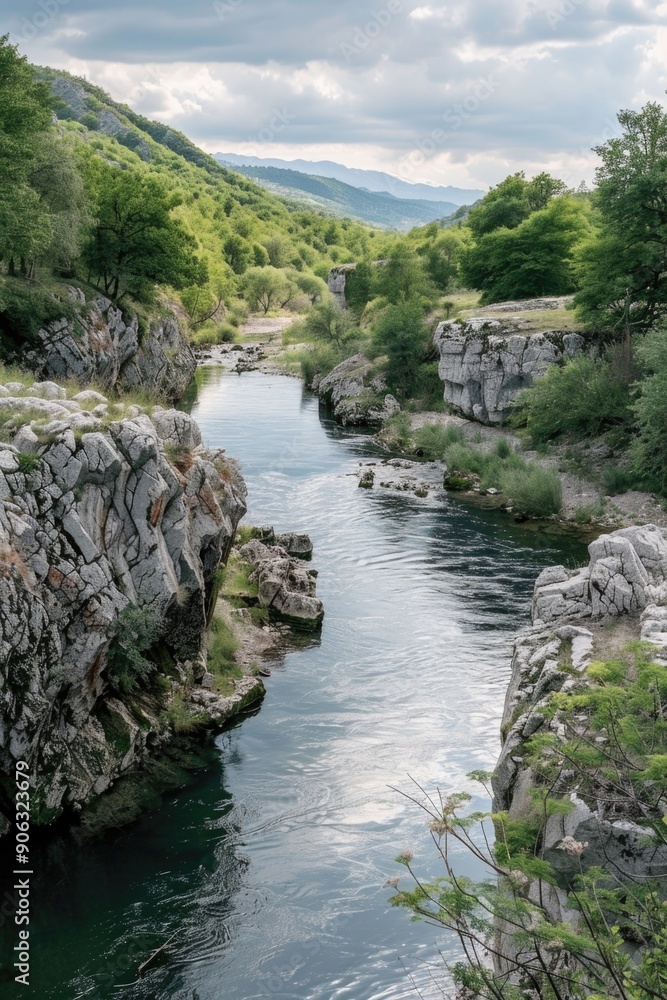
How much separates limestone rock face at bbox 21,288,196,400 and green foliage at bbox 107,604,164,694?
23.9 meters

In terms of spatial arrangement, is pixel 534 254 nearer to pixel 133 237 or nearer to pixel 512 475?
pixel 512 475

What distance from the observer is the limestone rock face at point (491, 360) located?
44656mm

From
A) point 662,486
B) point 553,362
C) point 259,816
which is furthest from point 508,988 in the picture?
point 553,362

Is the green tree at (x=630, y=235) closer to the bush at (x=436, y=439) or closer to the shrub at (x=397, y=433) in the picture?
the bush at (x=436, y=439)

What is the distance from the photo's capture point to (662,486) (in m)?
34.0

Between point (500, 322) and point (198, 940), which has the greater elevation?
point (500, 322)

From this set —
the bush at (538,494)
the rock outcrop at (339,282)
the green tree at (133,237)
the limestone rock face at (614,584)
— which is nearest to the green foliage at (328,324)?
the rock outcrop at (339,282)

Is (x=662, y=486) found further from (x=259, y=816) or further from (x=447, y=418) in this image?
(x=259, y=816)

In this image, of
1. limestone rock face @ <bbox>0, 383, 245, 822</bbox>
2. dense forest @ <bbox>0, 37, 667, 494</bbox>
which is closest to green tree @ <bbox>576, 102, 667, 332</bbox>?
dense forest @ <bbox>0, 37, 667, 494</bbox>

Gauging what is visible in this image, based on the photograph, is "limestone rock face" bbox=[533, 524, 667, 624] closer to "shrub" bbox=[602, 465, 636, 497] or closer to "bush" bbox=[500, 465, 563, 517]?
"bush" bbox=[500, 465, 563, 517]

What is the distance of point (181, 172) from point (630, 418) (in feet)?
511

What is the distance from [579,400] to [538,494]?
20.1 ft

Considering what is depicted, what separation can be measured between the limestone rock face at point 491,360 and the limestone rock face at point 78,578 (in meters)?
29.5

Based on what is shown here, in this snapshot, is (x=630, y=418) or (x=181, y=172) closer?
(x=630, y=418)
